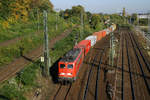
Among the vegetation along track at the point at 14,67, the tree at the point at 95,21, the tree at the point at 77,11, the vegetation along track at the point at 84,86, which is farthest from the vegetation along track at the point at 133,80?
the tree at the point at 77,11

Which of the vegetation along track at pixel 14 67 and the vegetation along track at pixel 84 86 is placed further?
the vegetation along track at pixel 14 67

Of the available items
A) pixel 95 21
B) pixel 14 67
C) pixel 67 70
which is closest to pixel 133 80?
pixel 67 70

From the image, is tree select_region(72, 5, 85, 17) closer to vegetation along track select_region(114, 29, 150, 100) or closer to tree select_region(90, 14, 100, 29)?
tree select_region(90, 14, 100, 29)

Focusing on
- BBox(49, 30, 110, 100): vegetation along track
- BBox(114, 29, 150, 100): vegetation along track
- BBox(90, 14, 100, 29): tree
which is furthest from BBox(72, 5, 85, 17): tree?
BBox(49, 30, 110, 100): vegetation along track

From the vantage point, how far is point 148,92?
17359mm

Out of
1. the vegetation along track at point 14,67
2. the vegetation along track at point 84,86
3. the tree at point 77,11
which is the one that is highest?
the tree at point 77,11

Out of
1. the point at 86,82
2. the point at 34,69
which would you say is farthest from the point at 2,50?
the point at 86,82

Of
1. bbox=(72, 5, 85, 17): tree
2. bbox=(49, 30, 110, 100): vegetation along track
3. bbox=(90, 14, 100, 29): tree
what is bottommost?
bbox=(49, 30, 110, 100): vegetation along track

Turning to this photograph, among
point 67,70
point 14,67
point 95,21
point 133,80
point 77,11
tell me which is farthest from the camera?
point 77,11

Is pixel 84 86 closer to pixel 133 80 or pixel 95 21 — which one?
pixel 133 80

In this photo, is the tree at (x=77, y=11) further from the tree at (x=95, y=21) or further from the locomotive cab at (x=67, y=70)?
the locomotive cab at (x=67, y=70)

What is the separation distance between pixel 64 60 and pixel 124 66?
39.5 ft

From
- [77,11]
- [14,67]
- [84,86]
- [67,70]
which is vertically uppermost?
[77,11]

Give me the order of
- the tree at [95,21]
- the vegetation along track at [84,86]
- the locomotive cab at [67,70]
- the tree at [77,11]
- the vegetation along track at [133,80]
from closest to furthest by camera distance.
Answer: the vegetation along track at [84,86] → the vegetation along track at [133,80] → the locomotive cab at [67,70] → the tree at [95,21] → the tree at [77,11]
